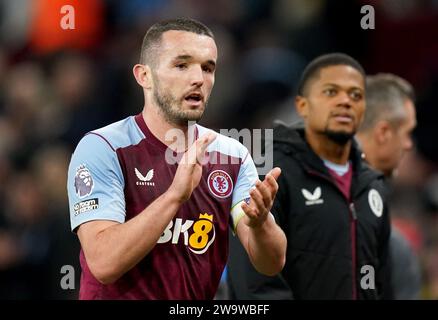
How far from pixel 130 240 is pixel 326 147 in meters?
1.99

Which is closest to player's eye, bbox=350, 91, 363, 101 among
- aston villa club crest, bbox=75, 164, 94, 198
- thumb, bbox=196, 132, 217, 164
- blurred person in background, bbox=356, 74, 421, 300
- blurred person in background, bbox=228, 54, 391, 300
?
blurred person in background, bbox=228, 54, 391, 300

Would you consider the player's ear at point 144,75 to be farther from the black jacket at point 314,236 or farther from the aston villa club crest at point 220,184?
the black jacket at point 314,236

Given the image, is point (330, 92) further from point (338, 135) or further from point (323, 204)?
point (323, 204)

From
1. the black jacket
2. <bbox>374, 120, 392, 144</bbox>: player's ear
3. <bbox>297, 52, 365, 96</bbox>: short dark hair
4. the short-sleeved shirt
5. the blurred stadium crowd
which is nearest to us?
the short-sleeved shirt

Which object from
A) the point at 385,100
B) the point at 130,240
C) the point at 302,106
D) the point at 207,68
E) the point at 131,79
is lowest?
the point at 130,240

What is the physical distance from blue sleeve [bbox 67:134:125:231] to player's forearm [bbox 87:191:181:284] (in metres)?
0.11

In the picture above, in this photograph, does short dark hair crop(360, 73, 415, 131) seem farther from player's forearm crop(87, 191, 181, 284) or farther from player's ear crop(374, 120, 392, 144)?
player's forearm crop(87, 191, 181, 284)

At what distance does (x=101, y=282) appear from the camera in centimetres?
432

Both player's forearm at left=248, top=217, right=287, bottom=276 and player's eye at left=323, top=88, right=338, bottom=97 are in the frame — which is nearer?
player's forearm at left=248, top=217, right=287, bottom=276

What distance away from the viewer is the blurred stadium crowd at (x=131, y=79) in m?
9.08

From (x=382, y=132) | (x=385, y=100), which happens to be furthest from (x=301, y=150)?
(x=385, y=100)

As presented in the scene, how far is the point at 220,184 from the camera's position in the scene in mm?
Answer: 4516

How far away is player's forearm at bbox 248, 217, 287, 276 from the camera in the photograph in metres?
4.33
